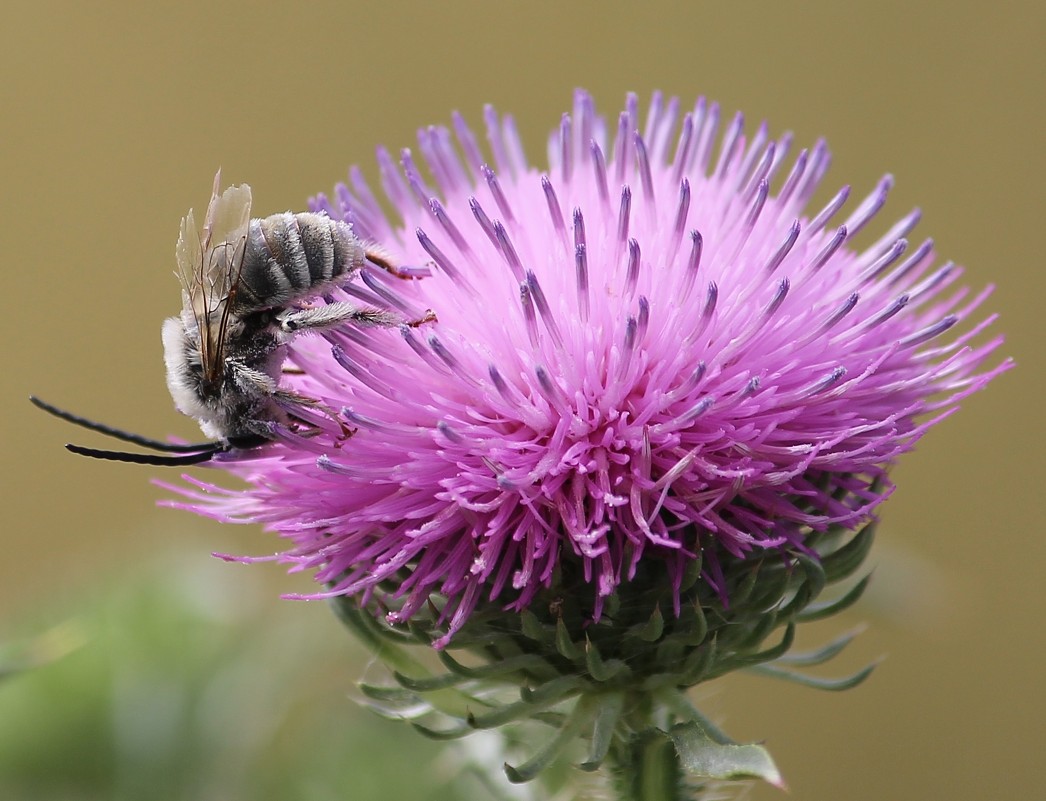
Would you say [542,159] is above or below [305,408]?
above

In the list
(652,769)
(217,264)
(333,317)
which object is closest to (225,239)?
(217,264)

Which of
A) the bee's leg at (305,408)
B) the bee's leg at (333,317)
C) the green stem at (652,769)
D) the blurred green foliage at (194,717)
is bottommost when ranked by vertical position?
the blurred green foliage at (194,717)

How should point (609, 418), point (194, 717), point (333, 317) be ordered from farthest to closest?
point (194, 717) → point (333, 317) → point (609, 418)

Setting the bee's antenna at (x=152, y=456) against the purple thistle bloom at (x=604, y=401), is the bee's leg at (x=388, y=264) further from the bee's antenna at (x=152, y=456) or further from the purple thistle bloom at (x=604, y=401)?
the bee's antenna at (x=152, y=456)

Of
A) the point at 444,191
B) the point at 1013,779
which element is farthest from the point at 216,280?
the point at 1013,779

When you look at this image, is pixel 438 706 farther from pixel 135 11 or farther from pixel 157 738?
pixel 135 11

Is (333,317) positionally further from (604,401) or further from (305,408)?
(604,401)

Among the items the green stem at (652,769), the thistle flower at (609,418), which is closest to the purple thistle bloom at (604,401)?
the thistle flower at (609,418)
